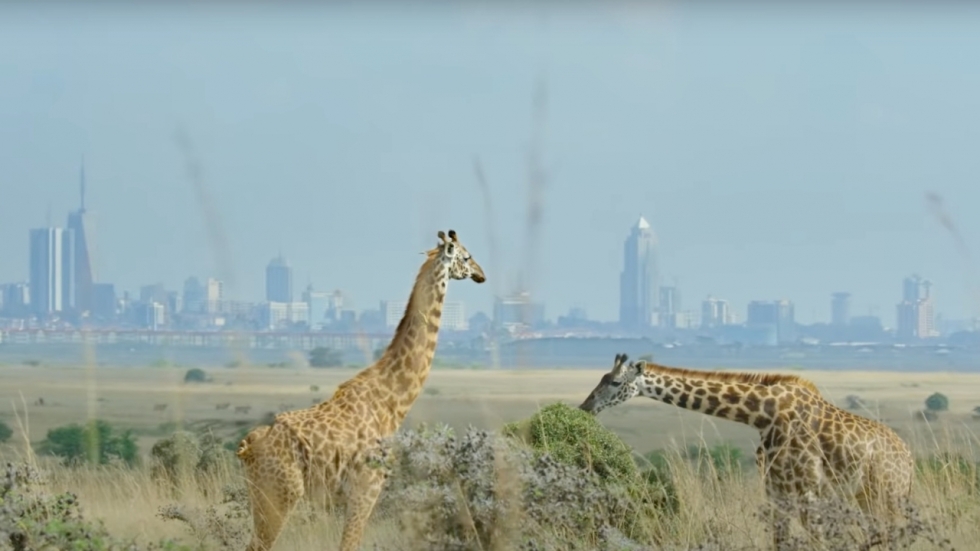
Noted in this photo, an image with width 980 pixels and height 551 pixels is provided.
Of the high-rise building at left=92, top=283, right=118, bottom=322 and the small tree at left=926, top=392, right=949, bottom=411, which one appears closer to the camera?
the small tree at left=926, top=392, right=949, bottom=411

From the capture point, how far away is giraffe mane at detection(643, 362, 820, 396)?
9820 millimetres

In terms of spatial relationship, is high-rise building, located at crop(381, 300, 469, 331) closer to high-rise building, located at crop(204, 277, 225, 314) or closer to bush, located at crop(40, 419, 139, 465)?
high-rise building, located at crop(204, 277, 225, 314)

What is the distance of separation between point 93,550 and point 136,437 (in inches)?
523

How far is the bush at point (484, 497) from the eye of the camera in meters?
8.05

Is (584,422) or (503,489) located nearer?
(503,489)

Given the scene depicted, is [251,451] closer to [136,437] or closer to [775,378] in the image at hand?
[775,378]

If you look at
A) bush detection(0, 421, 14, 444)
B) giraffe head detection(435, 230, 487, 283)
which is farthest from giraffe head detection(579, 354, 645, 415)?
bush detection(0, 421, 14, 444)

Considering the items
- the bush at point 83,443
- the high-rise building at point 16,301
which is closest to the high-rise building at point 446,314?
the bush at point 83,443

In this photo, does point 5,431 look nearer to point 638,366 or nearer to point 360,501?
point 638,366

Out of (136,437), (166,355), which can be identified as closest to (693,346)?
(136,437)

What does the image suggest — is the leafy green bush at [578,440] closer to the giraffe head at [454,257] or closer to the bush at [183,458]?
A: the giraffe head at [454,257]

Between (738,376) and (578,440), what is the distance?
1154mm

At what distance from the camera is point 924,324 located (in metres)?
42.0

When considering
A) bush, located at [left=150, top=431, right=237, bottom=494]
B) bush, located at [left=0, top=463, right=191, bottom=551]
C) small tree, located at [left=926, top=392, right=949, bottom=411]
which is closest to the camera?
bush, located at [left=0, top=463, right=191, bottom=551]
